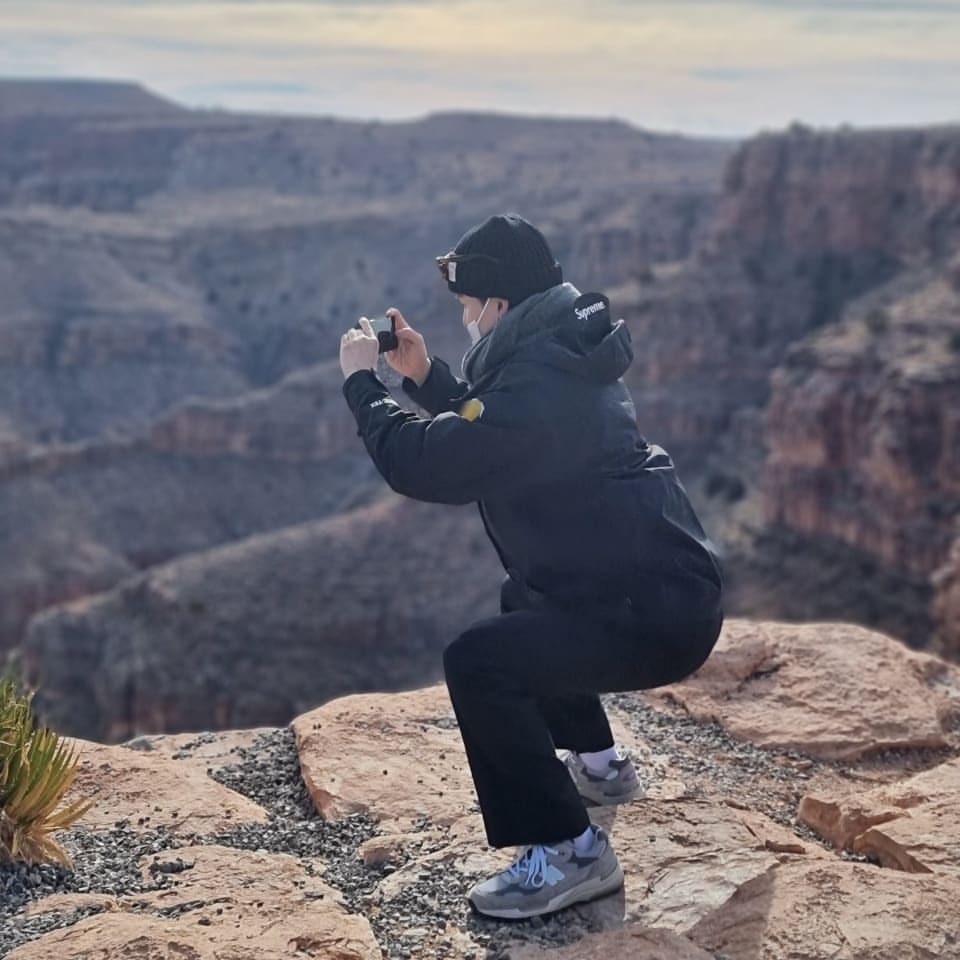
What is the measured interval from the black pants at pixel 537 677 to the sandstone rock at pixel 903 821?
120 cm

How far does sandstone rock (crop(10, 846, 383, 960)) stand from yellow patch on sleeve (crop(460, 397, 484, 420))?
1.85 metres

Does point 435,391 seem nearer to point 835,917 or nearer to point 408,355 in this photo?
point 408,355

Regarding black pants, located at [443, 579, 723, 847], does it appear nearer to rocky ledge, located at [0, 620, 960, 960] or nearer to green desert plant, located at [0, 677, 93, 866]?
rocky ledge, located at [0, 620, 960, 960]

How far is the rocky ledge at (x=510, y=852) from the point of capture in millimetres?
5562

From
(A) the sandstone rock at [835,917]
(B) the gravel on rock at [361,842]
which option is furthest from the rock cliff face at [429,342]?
(A) the sandstone rock at [835,917]

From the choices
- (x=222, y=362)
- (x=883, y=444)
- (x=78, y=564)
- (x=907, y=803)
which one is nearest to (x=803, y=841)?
(x=907, y=803)

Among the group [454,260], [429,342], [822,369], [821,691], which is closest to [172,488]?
[429,342]

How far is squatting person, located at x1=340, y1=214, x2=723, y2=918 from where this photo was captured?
5.75 m

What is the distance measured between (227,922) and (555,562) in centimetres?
173

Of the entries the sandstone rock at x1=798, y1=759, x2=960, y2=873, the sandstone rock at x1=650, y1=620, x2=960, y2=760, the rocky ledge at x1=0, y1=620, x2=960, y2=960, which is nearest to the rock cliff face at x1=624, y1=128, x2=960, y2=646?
the sandstone rock at x1=650, y1=620, x2=960, y2=760

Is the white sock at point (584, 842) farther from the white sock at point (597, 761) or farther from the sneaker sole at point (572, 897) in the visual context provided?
the white sock at point (597, 761)

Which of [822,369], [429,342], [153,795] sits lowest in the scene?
[429,342]

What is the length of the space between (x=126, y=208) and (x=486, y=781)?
380 ft

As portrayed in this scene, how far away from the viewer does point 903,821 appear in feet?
21.3
